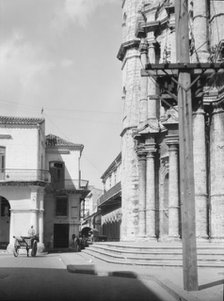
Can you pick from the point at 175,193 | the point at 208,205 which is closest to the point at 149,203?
the point at 175,193

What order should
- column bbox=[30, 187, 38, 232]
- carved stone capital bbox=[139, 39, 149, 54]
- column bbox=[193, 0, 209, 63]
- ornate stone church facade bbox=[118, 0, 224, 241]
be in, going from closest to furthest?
ornate stone church facade bbox=[118, 0, 224, 241], column bbox=[193, 0, 209, 63], carved stone capital bbox=[139, 39, 149, 54], column bbox=[30, 187, 38, 232]

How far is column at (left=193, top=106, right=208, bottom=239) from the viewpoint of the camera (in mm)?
17375

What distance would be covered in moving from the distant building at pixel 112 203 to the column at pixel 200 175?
21786mm

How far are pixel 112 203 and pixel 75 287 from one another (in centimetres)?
3660

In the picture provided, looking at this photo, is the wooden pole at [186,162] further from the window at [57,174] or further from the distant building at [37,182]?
the window at [57,174]

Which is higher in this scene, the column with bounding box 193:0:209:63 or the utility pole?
the column with bounding box 193:0:209:63

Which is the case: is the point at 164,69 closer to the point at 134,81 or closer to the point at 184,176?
the point at 184,176

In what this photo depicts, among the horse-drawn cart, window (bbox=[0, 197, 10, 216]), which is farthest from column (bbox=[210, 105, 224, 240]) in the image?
window (bbox=[0, 197, 10, 216])

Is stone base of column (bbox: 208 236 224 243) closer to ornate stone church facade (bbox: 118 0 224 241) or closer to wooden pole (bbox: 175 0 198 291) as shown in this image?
ornate stone church facade (bbox: 118 0 224 241)

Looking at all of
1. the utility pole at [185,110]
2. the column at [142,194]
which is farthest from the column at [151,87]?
the utility pole at [185,110]

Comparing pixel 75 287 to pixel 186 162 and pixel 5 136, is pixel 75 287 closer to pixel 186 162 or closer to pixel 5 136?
pixel 186 162

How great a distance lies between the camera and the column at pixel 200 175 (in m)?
17.4

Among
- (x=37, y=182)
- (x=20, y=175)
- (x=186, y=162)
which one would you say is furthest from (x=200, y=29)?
(x=20, y=175)

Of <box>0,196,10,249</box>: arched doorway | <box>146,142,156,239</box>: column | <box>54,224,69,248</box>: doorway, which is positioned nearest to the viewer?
<box>146,142,156,239</box>: column
